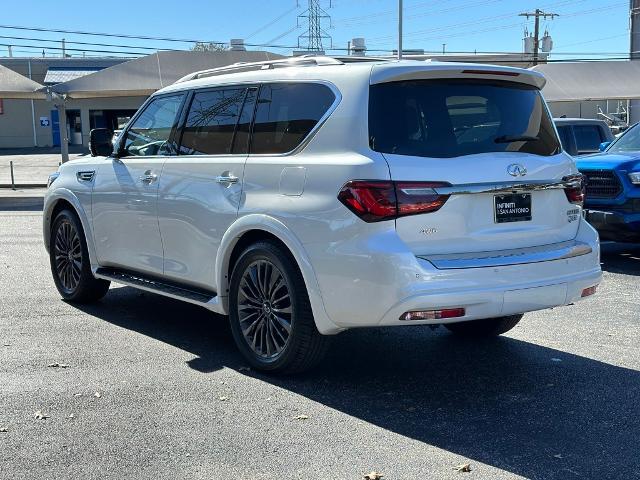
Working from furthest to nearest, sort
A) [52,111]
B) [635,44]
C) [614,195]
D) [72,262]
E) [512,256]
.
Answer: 1. [52,111]
2. [635,44]
3. [614,195]
4. [72,262]
5. [512,256]

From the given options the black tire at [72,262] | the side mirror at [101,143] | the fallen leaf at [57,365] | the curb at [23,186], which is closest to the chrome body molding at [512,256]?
the fallen leaf at [57,365]

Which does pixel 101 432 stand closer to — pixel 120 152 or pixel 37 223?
pixel 120 152

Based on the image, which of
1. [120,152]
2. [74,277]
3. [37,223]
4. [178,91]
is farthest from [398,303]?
[37,223]

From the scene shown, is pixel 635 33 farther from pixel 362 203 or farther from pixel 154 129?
pixel 362 203

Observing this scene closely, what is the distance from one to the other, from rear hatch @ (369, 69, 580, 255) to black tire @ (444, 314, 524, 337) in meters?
1.22

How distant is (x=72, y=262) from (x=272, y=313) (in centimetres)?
311

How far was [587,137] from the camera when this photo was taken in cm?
1490

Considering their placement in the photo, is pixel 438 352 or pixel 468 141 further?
pixel 438 352

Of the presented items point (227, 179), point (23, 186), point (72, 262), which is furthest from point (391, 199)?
point (23, 186)

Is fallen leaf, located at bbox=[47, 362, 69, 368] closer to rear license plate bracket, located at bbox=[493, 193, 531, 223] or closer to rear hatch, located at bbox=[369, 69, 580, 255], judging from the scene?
rear hatch, located at bbox=[369, 69, 580, 255]

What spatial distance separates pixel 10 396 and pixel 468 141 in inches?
130

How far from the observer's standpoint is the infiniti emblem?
4828 millimetres

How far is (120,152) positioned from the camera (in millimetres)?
6828

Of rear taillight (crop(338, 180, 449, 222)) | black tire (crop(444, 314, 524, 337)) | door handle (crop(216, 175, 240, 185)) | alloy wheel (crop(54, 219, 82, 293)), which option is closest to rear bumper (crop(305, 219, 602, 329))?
rear taillight (crop(338, 180, 449, 222))
